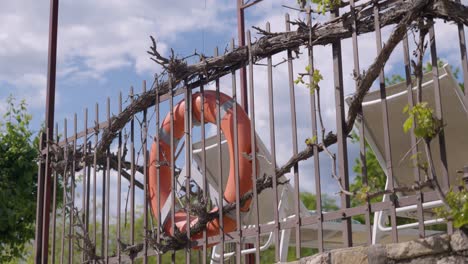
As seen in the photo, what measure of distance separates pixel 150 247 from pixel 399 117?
1461 mm

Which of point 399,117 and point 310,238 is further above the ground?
point 399,117

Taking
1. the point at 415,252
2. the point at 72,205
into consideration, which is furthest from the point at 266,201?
the point at 415,252

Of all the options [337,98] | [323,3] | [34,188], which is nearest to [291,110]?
[337,98]

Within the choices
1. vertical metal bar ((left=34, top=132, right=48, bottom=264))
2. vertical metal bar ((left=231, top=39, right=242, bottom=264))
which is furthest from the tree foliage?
vertical metal bar ((left=231, top=39, right=242, bottom=264))

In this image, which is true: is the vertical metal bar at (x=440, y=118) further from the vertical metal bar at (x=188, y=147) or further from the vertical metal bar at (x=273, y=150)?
the vertical metal bar at (x=188, y=147)

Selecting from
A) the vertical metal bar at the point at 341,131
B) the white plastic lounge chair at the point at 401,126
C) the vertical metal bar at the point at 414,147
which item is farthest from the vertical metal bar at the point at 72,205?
the vertical metal bar at the point at 414,147

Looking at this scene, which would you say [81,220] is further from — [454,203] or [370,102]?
[454,203]

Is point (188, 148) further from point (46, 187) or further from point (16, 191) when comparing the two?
point (16, 191)

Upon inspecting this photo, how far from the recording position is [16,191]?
866 cm

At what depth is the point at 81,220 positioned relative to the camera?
496 centimetres

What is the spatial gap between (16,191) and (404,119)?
5873mm

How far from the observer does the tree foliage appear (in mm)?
8609

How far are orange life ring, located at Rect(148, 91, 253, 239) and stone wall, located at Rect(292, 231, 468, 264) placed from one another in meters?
0.98

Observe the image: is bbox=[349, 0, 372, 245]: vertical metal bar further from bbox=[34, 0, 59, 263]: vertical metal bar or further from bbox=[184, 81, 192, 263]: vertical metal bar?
bbox=[34, 0, 59, 263]: vertical metal bar
